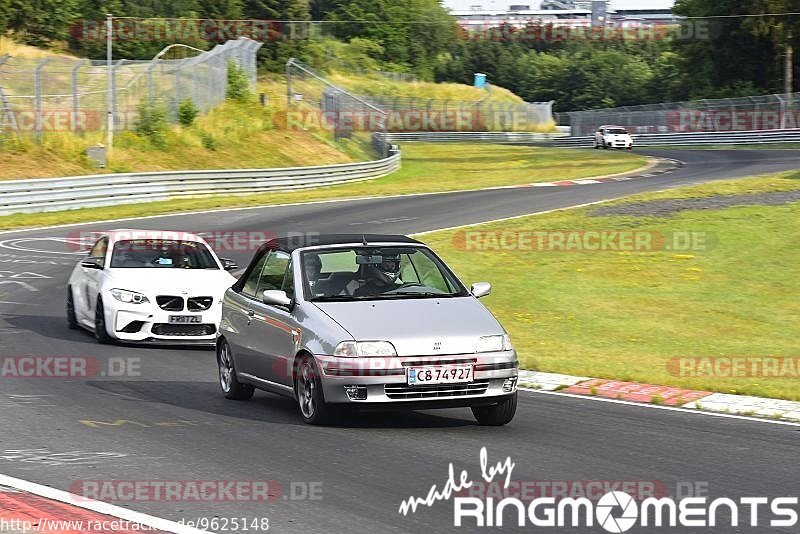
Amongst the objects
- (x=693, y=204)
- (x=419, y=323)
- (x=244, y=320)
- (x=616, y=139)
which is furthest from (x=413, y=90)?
(x=419, y=323)

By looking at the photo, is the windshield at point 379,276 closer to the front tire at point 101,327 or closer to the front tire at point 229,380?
the front tire at point 229,380

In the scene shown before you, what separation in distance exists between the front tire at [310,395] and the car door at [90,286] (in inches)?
268

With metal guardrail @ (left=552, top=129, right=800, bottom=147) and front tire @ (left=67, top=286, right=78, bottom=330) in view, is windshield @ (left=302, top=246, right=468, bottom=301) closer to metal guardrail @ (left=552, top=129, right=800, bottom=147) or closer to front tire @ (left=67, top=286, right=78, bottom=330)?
front tire @ (left=67, top=286, right=78, bottom=330)

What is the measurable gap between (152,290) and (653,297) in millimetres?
8733

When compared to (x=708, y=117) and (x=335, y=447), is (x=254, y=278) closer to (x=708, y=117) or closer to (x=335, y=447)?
(x=335, y=447)

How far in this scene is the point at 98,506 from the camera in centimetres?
750

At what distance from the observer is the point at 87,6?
94.9 meters

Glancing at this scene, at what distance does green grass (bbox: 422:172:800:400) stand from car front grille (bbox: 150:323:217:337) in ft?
13.1

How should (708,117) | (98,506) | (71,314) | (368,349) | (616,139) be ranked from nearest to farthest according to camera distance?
(98,506) < (368,349) < (71,314) < (616,139) < (708,117)

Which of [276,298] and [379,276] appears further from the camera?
[379,276]

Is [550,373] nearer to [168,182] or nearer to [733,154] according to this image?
[168,182]

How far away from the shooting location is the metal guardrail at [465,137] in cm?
8875

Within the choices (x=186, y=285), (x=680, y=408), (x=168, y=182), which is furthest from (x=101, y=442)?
(x=168, y=182)

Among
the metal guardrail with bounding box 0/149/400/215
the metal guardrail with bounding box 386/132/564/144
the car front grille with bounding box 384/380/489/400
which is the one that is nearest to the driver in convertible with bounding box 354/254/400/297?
the car front grille with bounding box 384/380/489/400
